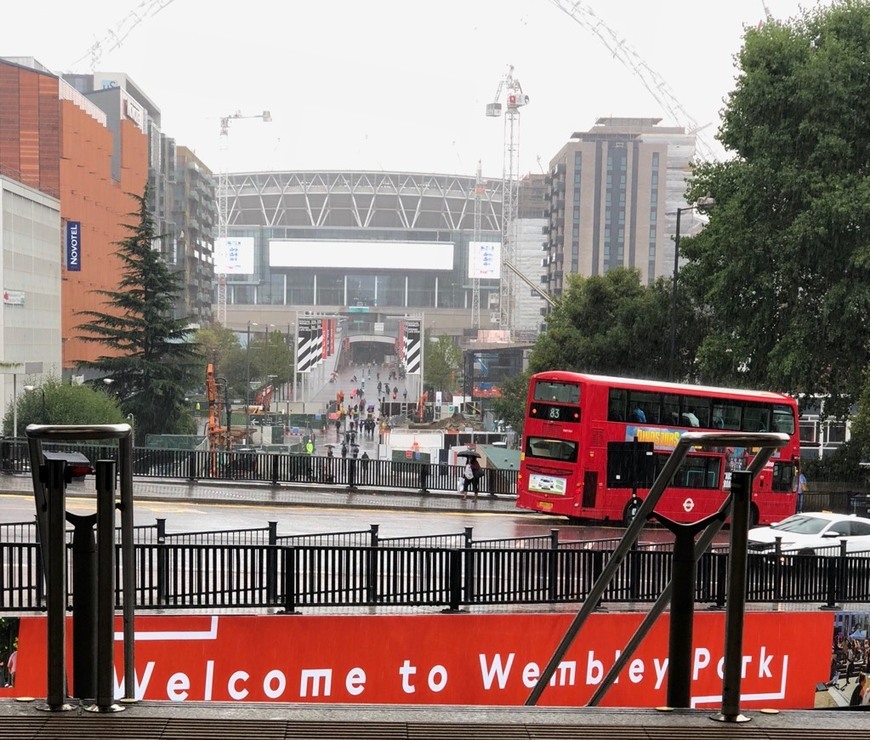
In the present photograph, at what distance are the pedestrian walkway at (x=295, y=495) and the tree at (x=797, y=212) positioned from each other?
426 inches

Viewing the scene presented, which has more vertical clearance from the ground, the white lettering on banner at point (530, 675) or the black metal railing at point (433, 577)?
the black metal railing at point (433, 577)

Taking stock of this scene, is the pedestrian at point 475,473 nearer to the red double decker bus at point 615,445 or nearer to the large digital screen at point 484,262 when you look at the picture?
the red double decker bus at point 615,445

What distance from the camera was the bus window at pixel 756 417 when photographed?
26.2 m

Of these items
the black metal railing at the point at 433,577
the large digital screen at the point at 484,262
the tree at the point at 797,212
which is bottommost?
the black metal railing at the point at 433,577

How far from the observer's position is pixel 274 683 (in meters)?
11.2

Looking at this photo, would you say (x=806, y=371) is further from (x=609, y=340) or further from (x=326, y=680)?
(x=326, y=680)

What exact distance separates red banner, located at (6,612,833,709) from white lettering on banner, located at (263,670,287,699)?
0.01 metres

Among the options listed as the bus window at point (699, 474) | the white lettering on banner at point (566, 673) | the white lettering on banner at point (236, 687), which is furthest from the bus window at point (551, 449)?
the white lettering on banner at point (236, 687)

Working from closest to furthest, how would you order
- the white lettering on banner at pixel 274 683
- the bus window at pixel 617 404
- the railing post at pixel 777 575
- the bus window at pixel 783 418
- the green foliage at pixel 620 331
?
the white lettering on banner at pixel 274 683
the railing post at pixel 777 575
the bus window at pixel 617 404
the bus window at pixel 783 418
the green foliage at pixel 620 331

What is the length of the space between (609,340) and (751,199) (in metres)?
10.3

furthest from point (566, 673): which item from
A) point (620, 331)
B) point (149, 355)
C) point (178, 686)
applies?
point (149, 355)

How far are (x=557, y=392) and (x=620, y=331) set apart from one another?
1826 cm

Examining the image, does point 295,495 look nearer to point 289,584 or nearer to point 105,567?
point 289,584

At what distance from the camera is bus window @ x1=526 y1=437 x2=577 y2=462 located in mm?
24781
